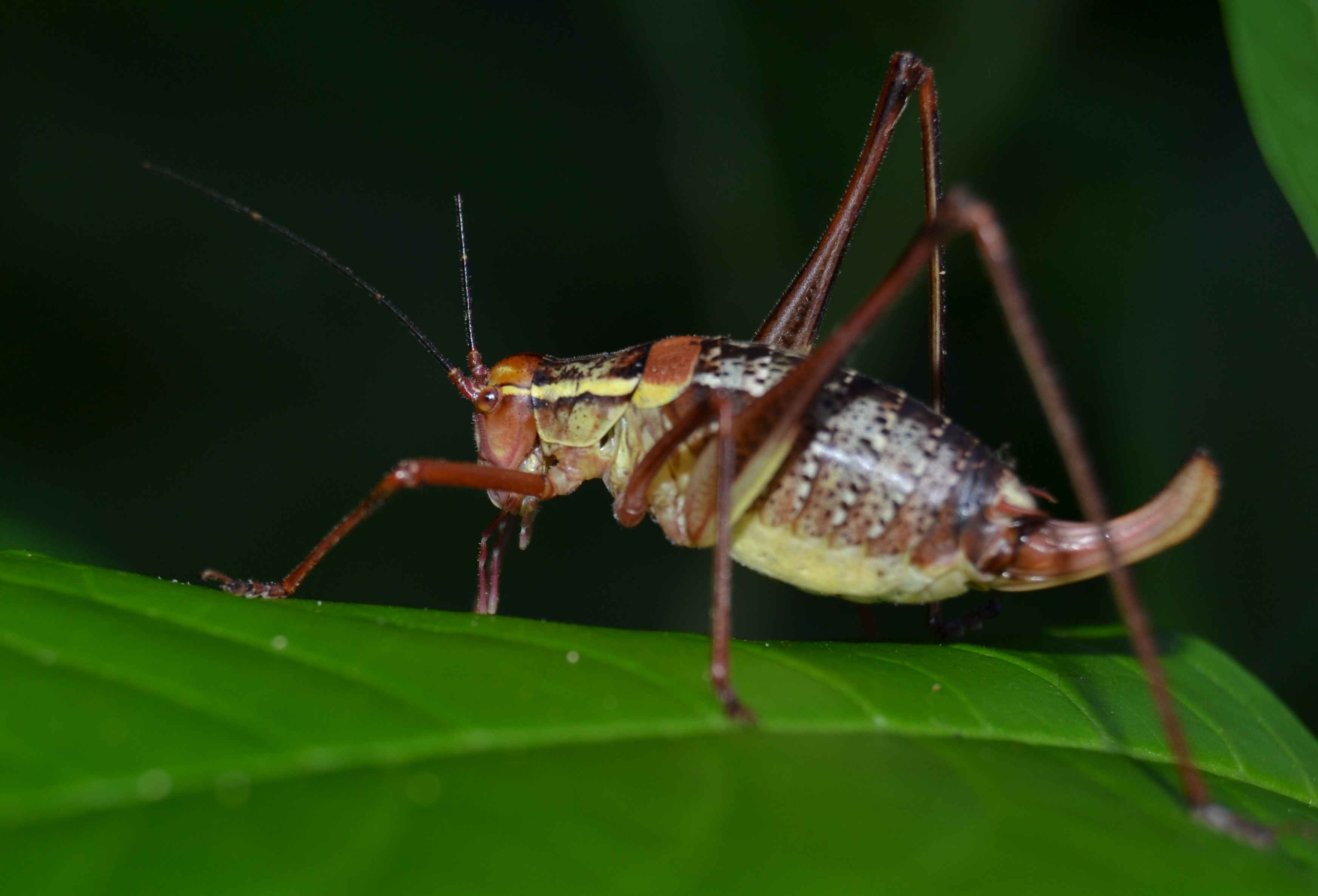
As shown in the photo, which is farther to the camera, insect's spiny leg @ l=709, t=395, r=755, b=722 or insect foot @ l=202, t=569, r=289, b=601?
insect foot @ l=202, t=569, r=289, b=601

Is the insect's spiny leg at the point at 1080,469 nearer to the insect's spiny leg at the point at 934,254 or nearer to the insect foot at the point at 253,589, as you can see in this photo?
the insect's spiny leg at the point at 934,254

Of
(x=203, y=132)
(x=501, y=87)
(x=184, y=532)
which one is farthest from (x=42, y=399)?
(x=501, y=87)

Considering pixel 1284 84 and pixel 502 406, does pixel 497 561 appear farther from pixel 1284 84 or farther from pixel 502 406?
pixel 1284 84

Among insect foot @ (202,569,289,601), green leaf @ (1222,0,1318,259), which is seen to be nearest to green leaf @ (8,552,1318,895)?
insect foot @ (202,569,289,601)

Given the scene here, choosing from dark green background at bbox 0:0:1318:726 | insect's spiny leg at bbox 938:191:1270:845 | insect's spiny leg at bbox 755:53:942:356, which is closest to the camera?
insect's spiny leg at bbox 938:191:1270:845

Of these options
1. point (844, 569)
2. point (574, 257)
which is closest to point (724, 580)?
point (844, 569)

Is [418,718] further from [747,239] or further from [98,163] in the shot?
[98,163]

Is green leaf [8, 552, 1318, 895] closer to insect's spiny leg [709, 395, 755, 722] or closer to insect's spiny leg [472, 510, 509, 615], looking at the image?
insect's spiny leg [709, 395, 755, 722]
